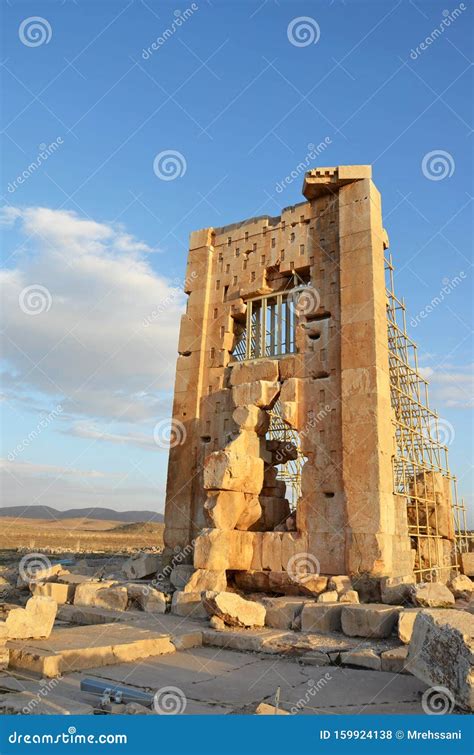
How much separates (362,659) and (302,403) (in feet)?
19.8

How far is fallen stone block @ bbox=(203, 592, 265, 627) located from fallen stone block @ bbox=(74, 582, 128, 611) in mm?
1970

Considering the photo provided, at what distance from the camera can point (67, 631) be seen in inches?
300

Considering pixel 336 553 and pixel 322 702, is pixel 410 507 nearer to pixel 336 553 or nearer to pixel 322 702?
pixel 336 553

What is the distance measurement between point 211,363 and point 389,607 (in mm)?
7538

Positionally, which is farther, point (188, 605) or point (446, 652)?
point (188, 605)

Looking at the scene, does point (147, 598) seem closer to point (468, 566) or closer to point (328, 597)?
point (328, 597)

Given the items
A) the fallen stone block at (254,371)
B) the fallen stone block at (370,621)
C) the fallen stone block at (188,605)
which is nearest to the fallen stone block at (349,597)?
the fallen stone block at (370,621)

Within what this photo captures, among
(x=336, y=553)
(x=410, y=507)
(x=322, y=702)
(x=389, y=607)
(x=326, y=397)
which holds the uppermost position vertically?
(x=326, y=397)

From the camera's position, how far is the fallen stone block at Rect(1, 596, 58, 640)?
6.85 metres

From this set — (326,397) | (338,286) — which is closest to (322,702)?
(326,397)

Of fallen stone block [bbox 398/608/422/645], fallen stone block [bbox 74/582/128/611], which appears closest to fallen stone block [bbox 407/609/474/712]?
fallen stone block [bbox 398/608/422/645]

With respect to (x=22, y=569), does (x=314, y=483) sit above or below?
above

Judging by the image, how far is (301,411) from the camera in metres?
11.7

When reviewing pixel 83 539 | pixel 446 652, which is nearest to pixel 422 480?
pixel 446 652
